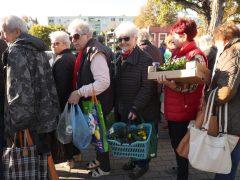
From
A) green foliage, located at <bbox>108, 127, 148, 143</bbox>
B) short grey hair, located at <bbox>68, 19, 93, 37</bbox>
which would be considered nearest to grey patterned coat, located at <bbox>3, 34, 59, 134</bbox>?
short grey hair, located at <bbox>68, 19, 93, 37</bbox>

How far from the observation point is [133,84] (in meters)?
3.53

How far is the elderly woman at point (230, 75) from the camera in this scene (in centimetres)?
262

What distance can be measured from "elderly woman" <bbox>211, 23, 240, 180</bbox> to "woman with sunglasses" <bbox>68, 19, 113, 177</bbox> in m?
1.23

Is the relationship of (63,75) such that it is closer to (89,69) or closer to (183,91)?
(89,69)

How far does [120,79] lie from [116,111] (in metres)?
0.53

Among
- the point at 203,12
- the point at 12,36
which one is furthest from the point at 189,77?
the point at 203,12

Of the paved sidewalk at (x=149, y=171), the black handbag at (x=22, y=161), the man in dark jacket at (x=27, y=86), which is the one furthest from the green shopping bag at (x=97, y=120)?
the black handbag at (x=22, y=161)

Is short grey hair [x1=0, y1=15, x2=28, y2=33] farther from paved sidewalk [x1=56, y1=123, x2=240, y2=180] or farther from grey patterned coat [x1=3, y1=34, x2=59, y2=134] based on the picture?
paved sidewalk [x1=56, y1=123, x2=240, y2=180]

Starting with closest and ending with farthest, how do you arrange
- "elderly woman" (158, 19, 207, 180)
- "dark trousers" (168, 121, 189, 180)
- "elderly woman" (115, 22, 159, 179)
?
1. "elderly woman" (158, 19, 207, 180)
2. "dark trousers" (168, 121, 189, 180)
3. "elderly woman" (115, 22, 159, 179)

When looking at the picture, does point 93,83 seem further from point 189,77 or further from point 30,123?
point 189,77

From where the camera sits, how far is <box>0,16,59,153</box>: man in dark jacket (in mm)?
2703

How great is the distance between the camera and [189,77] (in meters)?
2.71

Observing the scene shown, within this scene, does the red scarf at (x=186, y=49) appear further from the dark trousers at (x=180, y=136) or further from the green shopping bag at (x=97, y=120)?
the green shopping bag at (x=97, y=120)

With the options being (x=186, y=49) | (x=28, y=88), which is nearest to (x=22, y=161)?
(x=28, y=88)
